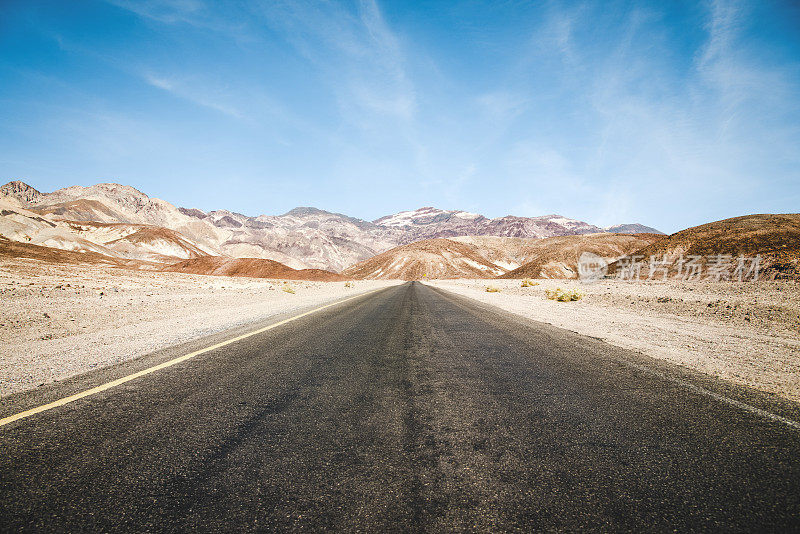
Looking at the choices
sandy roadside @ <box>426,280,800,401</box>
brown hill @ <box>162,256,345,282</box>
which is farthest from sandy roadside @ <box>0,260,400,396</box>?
brown hill @ <box>162,256,345,282</box>

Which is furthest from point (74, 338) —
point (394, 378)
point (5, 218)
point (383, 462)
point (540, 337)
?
point (5, 218)

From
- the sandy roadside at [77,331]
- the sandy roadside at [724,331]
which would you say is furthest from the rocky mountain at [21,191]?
the sandy roadside at [724,331]

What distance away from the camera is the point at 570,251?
2881 inches

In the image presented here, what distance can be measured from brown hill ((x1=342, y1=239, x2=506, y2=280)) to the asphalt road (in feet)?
271

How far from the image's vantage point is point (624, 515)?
183cm

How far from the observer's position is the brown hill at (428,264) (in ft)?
289

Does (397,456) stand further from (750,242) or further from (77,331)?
(750,242)

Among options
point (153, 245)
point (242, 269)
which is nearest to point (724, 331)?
point (242, 269)

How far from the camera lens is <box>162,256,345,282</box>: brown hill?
57628mm

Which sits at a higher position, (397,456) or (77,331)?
(397,456)

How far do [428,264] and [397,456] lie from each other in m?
88.2

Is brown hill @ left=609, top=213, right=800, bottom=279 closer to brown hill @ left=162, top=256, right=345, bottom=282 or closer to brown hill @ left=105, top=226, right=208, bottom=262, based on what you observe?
brown hill @ left=162, top=256, right=345, bottom=282

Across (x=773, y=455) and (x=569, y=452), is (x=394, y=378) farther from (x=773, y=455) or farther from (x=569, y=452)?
(x=773, y=455)

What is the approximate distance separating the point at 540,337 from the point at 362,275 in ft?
289
